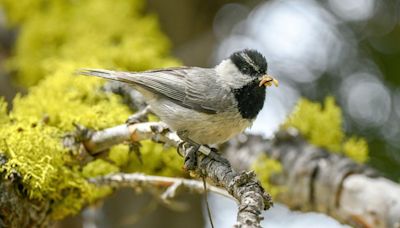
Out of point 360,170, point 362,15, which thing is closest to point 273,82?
point 360,170

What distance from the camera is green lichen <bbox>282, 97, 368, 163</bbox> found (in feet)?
7.00

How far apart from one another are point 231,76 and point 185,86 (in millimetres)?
131

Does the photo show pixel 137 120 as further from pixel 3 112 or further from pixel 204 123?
pixel 3 112

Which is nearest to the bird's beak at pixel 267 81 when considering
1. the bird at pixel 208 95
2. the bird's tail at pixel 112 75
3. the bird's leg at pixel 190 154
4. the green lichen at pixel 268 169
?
the bird at pixel 208 95

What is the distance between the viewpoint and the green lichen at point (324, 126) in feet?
7.00

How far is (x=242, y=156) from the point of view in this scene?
226 cm

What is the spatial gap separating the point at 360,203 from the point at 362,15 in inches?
58.3

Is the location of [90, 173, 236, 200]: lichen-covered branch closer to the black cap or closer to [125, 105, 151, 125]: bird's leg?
[125, 105, 151, 125]: bird's leg

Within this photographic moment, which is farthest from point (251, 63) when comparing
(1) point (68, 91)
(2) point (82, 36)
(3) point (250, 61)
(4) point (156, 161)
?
(2) point (82, 36)

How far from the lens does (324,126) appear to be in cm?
216

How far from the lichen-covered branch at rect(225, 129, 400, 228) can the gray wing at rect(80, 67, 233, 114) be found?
50 cm

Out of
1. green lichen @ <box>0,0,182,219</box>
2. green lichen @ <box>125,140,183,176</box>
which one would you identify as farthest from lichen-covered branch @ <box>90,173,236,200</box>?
green lichen @ <box>125,140,183,176</box>

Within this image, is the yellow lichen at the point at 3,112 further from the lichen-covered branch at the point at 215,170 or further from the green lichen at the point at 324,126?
the green lichen at the point at 324,126

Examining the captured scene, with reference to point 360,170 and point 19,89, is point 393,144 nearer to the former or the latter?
point 360,170
